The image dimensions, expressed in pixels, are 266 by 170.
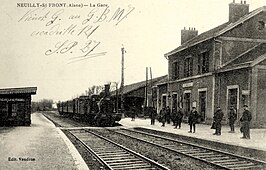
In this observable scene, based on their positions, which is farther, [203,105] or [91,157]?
[203,105]

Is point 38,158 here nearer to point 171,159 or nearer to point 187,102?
point 171,159

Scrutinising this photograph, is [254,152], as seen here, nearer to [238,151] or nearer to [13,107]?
[238,151]

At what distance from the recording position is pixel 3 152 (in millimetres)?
10219

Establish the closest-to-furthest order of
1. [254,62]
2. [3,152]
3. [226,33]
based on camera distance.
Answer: [3,152] < [254,62] < [226,33]

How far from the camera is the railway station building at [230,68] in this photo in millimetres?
19578

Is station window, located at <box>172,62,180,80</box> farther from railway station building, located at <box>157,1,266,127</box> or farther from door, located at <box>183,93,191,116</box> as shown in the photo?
door, located at <box>183,93,191,116</box>

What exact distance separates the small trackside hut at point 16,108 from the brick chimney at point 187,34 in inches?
558

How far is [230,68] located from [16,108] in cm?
1327

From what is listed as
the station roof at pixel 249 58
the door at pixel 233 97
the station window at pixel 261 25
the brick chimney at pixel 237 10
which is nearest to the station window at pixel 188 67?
the station roof at pixel 249 58

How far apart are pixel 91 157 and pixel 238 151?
14.8 ft

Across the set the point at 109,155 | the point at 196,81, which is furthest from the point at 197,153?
the point at 196,81

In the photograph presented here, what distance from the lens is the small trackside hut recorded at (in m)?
23.9

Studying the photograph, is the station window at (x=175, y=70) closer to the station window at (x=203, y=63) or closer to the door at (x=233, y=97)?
the station window at (x=203, y=63)

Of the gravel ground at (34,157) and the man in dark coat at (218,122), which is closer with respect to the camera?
the gravel ground at (34,157)
